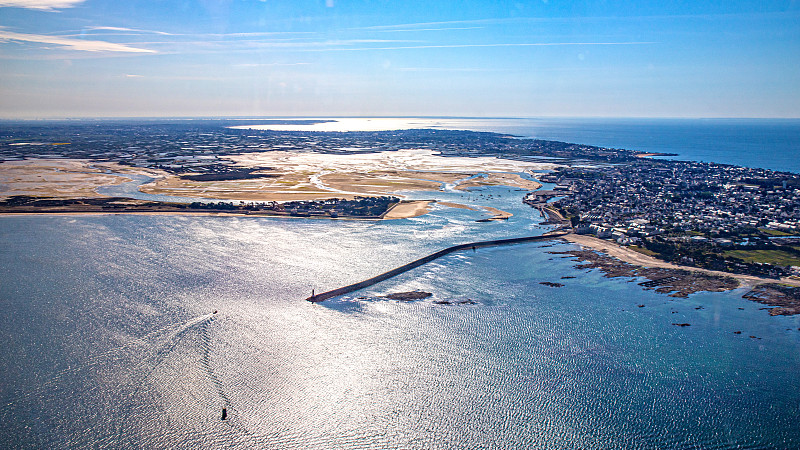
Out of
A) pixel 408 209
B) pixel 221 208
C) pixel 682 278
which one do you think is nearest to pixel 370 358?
pixel 682 278

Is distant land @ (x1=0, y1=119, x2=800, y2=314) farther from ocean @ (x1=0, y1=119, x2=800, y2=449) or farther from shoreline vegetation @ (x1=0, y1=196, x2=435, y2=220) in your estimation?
ocean @ (x1=0, y1=119, x2=800, y2=449)

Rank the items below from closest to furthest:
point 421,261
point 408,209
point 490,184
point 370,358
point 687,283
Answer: point 370,358
point 687,283
point 421,261
point 408,209
point 490,184

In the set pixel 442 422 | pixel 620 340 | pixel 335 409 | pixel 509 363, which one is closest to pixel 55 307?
pixel 335 409

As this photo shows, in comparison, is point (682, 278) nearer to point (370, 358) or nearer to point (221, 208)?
point (370, 358)

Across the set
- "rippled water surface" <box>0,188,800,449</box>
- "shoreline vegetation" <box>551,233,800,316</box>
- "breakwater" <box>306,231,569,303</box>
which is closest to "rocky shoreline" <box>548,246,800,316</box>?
"shoreline vegetation" <box>551,233,800,316</box>

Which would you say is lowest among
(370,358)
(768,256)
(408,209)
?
(370,358)

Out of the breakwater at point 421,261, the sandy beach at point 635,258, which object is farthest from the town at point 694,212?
the breakwater at point 421,261

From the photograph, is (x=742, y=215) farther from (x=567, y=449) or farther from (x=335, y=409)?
(x=335, y=409)
